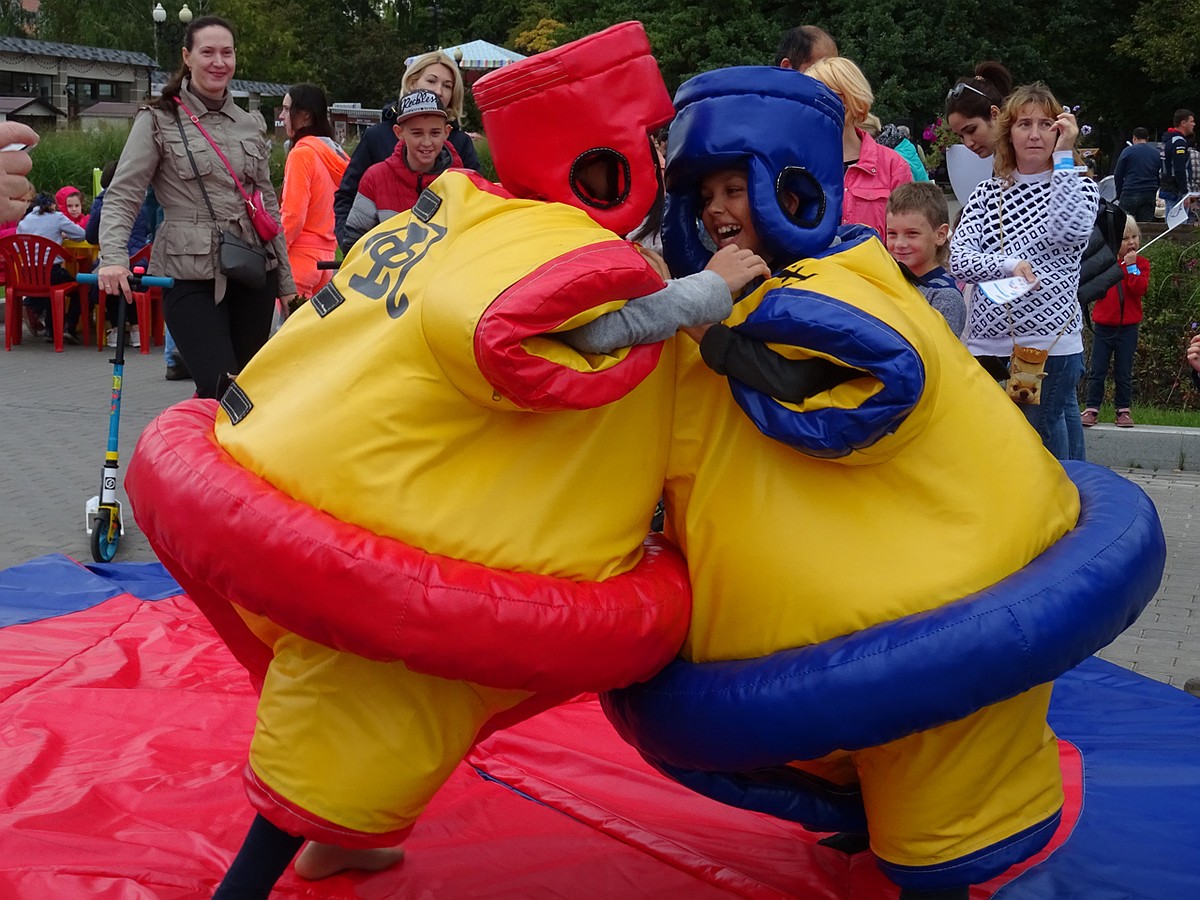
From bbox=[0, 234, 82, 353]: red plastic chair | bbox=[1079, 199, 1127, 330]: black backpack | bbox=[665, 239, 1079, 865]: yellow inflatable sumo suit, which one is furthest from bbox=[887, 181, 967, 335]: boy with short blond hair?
bbox=[0, 234, 82, 353]: red plastic chair

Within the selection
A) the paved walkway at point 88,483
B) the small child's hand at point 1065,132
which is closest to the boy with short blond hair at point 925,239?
the small child's hand at point 1065,132

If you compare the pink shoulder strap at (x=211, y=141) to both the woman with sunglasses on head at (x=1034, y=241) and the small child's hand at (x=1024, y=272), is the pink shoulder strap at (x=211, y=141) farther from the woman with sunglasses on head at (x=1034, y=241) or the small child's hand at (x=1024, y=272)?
the small child's hand at (x=1024, y=272)

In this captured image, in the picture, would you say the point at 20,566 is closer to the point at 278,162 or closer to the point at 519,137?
the point at 519,137

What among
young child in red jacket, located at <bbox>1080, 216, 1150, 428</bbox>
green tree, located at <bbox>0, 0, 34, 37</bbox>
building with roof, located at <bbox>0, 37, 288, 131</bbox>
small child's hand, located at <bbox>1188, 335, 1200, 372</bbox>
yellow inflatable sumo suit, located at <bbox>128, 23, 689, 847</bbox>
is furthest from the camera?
green tree, located at <bbox>0, 0, 34, 37</bbox>

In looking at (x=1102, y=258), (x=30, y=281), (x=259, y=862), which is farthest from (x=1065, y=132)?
(x=30, y=281)

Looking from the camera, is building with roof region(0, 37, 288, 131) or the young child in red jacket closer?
the young child in red jacket

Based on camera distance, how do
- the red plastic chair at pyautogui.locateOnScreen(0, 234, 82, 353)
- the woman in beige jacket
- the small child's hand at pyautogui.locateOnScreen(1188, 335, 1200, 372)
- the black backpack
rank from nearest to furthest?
the small child's hand at pyautogui.locateOnScreen(1188, 335, 1200, 372) → the woman in beige jacket → the black backpack → the red plastic chair at pyautogui.locateOnScreen(0, 234, 82, 353)

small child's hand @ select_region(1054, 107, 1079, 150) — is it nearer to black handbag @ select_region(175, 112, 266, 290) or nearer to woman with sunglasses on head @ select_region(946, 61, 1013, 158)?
woman with sunglasses on head @ select_region(946, 61, 1013, 158)

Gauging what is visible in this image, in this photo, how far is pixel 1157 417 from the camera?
8.32 metres

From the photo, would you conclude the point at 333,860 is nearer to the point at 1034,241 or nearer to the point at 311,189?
the point at 1034,241

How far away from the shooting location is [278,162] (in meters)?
23.7

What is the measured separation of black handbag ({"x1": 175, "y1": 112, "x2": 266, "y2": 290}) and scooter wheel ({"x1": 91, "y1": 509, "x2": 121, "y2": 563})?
1090 millimetres

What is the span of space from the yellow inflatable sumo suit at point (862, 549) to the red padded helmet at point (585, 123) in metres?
0.16

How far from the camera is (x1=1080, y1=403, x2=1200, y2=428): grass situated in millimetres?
8133
